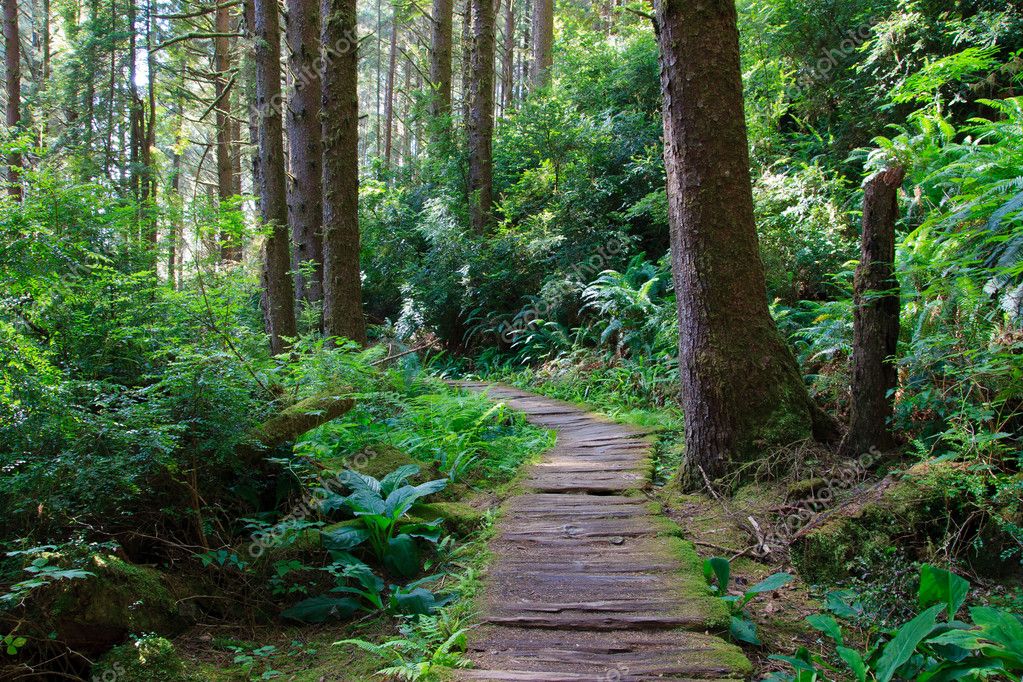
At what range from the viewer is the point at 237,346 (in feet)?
17.6

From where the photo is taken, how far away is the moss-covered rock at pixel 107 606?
3090mm

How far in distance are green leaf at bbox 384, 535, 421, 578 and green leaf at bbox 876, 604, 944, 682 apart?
8.59 feet

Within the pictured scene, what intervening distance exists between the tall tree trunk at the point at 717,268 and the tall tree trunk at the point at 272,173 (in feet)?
20.7

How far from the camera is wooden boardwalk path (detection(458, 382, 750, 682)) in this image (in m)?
2.73

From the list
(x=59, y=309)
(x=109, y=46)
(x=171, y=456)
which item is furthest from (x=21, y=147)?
(x=109, y=46)

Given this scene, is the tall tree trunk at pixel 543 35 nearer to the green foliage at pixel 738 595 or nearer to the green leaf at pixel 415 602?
the green leaf at pixel 415 602

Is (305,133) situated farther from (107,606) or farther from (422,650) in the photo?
(422,650)

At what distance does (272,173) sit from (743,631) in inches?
363

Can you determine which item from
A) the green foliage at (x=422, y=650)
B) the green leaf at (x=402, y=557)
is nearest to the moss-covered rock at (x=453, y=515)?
the green leaf at (x=402, y=557)

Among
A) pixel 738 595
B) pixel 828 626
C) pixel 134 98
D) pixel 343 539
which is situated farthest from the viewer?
pixel 134 98

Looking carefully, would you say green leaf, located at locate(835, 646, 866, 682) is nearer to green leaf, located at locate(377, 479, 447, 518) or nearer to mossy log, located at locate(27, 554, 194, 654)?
green leaf, located at locate(377, 479, 447, 518)

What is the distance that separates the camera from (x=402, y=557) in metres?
4.11

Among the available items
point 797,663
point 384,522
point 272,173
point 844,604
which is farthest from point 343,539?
point 272,173

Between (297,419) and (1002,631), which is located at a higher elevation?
(297,419)
